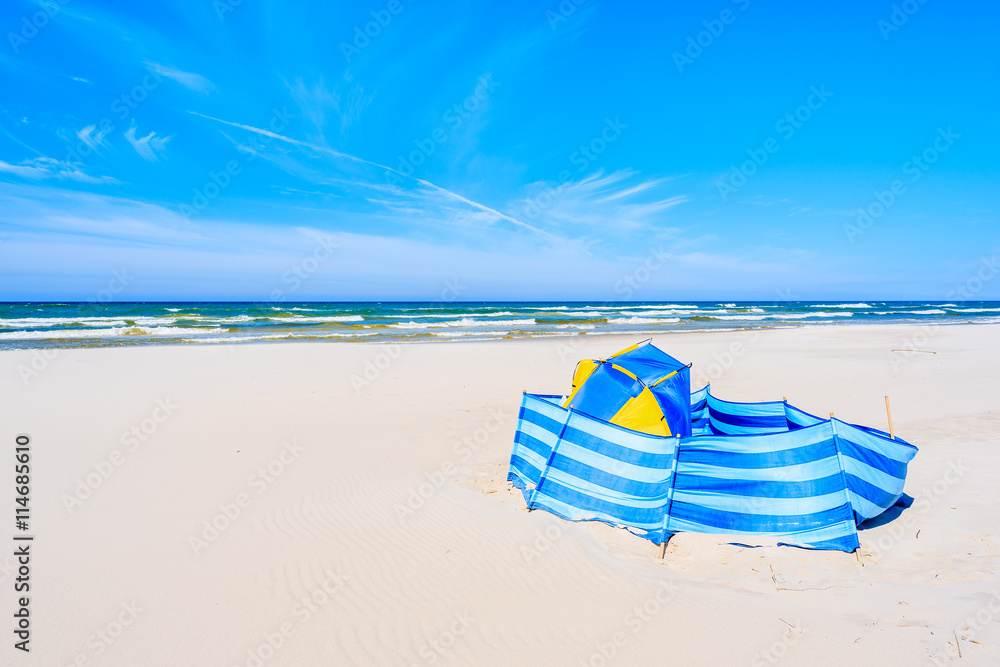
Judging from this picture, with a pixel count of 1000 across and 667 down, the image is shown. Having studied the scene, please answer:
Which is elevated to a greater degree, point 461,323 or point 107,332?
point 107,332

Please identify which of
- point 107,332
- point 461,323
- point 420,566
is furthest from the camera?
point 461,323

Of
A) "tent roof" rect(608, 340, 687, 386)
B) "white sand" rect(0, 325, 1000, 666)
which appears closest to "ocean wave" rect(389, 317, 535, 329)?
"white sand" rect(0, 325, 1000, 666)

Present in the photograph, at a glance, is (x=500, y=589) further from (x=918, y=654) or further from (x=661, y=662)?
(x=918, y=654)

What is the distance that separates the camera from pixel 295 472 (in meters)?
7.16

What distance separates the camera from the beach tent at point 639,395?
20.6ft

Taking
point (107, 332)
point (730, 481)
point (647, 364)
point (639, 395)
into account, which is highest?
point (647, 364)

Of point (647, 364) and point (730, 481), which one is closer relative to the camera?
point (730, 481)

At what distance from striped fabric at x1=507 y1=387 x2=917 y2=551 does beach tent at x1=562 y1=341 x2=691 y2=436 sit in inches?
33.2

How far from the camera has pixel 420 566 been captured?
15.2 feet

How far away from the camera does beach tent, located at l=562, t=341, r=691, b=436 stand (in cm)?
628

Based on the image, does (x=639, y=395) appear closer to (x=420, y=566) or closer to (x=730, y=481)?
(x=730, y=481)

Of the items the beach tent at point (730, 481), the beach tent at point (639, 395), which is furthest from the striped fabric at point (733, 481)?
the beach tent at point (639, 395)

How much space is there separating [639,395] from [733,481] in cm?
168

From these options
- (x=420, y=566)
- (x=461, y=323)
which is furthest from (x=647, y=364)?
(x=461, y=323)
